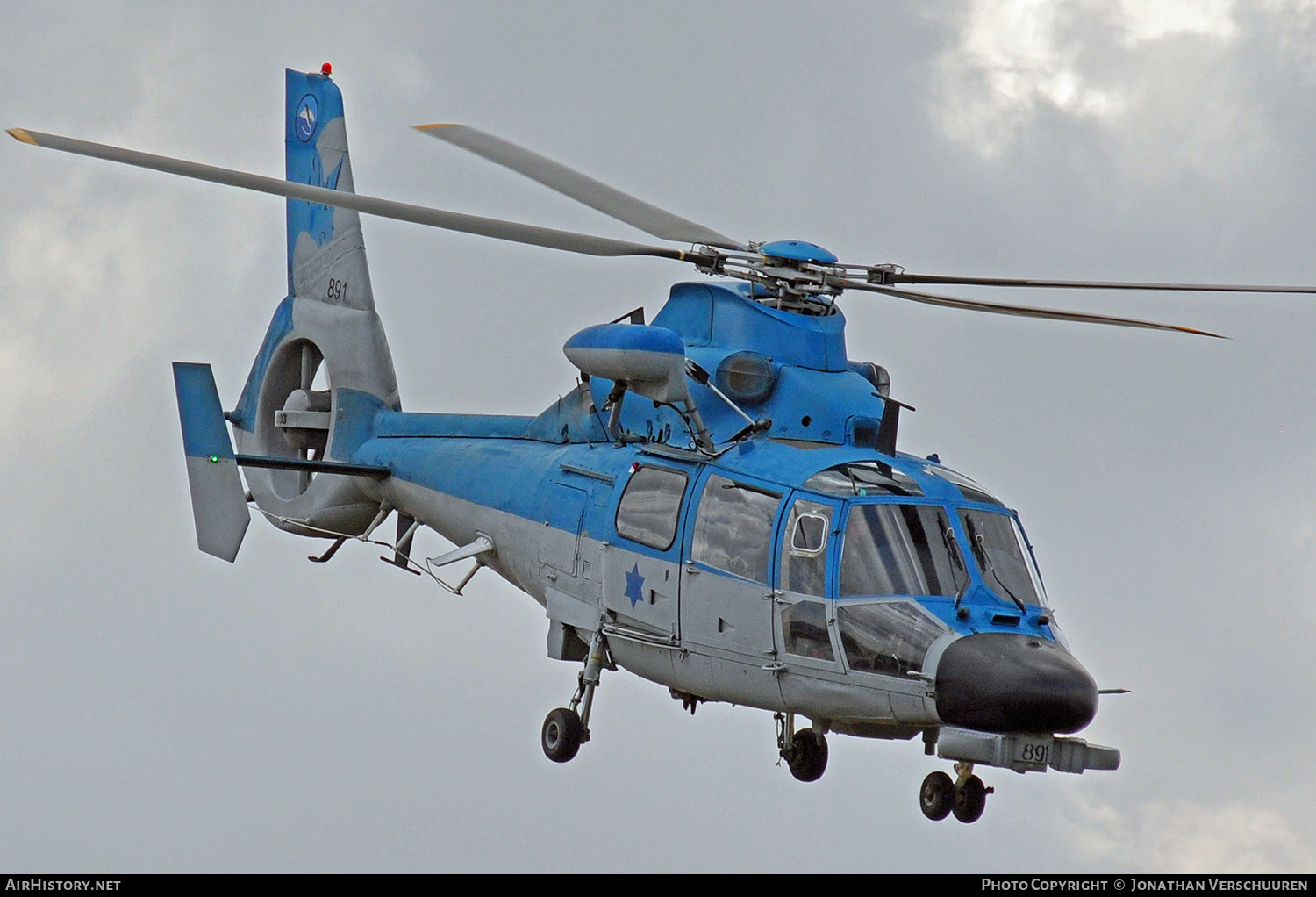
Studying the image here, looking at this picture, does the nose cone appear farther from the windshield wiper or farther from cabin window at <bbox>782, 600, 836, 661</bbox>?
cabin window at <bbox>782, 600, 836, 661</bbox>

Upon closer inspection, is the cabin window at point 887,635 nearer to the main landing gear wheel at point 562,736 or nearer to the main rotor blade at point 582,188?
the main landing gear wheel at point 562,736

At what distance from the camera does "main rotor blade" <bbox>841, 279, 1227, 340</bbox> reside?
13891 mm

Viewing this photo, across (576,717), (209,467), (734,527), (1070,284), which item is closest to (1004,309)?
(1070,284)

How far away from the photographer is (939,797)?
1283cm

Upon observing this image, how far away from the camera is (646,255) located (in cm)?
1375

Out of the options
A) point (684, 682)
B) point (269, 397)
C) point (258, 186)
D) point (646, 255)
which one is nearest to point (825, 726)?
point (684, 682)

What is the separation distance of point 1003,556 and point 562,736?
12.3ft

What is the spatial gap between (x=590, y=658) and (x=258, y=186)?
4467 mm

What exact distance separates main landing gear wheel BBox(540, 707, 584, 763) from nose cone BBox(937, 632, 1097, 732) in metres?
3.47

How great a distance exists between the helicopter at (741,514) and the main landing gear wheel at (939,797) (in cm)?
1

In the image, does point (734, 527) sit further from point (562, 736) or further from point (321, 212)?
point (321, 212)

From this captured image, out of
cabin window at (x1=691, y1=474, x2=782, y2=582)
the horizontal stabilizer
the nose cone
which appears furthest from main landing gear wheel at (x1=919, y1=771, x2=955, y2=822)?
the horizontal stabilizer

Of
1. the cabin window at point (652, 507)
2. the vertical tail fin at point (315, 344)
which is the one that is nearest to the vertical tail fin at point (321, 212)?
the vertical tail fin at point (315, 344)

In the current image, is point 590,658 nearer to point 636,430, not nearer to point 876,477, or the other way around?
point 636,430
